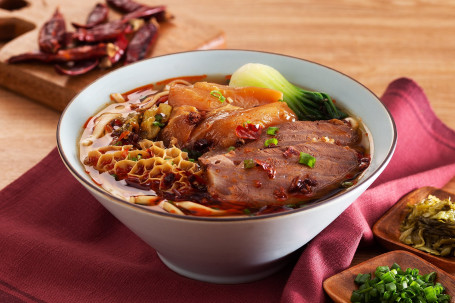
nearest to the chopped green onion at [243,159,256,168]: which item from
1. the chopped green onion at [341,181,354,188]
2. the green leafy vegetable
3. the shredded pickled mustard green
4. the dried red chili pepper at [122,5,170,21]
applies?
the chopped green onion at [341,181,354,188]

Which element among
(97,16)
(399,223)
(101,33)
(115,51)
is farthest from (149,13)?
(399,223)

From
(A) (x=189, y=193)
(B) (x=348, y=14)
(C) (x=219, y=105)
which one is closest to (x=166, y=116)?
(C) (x=219, y=105)

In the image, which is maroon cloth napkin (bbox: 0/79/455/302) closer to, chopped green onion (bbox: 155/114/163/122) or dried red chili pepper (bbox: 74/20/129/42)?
chopped green onion (bbox: 155/114/163/122)

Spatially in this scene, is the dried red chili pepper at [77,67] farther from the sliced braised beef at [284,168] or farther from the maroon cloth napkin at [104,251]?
the sliced braised beef at [284,168]

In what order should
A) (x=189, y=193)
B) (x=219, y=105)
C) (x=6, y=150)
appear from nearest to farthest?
(x=189, y=193)
(x=219, y=105)
(x=6, y=150)

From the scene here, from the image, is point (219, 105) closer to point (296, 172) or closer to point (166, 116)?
point (166, 116)

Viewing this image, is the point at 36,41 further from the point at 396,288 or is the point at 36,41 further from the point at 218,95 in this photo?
the point at 396,288
